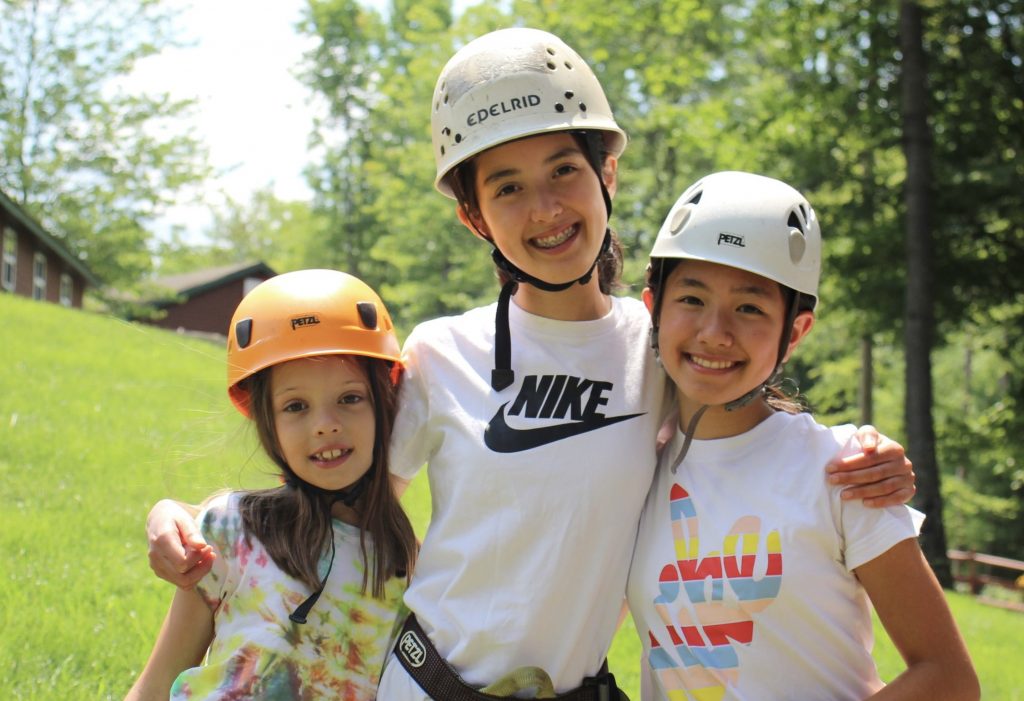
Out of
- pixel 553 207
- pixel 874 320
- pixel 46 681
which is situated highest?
pixel 874 320

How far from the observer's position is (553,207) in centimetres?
312

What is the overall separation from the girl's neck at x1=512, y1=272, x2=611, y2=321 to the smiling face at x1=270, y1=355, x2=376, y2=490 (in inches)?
24.0

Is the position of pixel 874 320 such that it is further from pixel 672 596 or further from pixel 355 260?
pixel 355 260

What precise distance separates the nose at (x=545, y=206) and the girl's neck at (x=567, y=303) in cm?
25

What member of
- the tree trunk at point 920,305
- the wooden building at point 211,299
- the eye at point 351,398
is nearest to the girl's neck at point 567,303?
the eye at point 351,398

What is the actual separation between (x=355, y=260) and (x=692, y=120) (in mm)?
30830

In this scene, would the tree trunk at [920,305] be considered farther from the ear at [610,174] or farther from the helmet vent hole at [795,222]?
the helmet vent hole at [795,222]

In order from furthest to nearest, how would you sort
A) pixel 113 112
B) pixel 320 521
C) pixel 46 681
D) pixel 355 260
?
1. pixel 355 260
2. pixel 113 112
3. pixel 46 681
4. pixel 320 521

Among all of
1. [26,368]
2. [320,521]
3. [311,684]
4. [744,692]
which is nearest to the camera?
[744,692]

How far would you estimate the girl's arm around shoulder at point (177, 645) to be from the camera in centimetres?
306

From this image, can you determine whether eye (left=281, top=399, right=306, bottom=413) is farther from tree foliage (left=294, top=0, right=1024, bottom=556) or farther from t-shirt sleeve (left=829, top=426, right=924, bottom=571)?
tree foliage (left=294, top=0, right=1024, bottom=556)

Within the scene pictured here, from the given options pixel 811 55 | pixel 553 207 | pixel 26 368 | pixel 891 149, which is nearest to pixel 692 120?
pixel 811 55

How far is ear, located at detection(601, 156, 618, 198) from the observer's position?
3.42m

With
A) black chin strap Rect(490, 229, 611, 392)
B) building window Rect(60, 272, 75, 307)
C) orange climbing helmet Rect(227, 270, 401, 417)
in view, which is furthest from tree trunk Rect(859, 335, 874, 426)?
building window Rect(60, 272, 75, 307)
